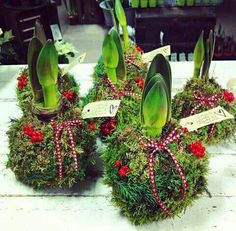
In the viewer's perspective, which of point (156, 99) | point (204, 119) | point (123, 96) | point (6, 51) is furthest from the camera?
point (6, 51)

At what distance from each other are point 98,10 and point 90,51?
0.40 m

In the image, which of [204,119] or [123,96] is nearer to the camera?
[204,119]

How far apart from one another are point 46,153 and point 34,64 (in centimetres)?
18

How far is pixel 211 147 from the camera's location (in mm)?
853

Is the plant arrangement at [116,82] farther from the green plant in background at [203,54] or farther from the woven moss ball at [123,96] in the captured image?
the green plant in background at [203,54]

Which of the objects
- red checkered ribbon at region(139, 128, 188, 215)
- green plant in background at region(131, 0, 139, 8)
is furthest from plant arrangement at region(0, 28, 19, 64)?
red checkered ribbon at region(139, 128, 188, 215)

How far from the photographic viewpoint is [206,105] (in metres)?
0.79

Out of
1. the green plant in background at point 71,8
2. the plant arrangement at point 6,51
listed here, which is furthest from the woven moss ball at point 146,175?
the green plant in background at point 71,8

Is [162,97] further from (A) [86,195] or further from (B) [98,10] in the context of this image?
(B) [98,10]

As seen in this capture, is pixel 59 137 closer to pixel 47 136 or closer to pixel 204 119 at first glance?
pixel 47 136

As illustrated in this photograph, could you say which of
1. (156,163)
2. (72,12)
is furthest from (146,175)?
(72,12)

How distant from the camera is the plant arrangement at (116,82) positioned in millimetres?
767

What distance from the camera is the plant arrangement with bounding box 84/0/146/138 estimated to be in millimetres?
767

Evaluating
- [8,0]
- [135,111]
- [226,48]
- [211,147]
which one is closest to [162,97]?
[135,111]
